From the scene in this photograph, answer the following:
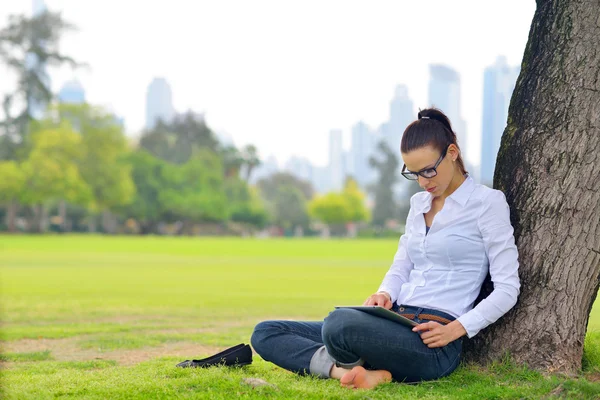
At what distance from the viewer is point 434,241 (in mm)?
4207

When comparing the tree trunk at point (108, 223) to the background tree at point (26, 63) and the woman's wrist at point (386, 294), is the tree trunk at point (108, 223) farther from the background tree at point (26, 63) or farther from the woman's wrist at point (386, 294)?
the woman's wrist at point (386, 294)

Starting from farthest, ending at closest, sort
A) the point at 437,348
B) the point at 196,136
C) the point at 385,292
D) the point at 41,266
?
the point at 196,136 → the point at 41,266 → the point at 385,292 → the point at 437,348

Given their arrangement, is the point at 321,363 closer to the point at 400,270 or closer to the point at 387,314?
the point at 387,314

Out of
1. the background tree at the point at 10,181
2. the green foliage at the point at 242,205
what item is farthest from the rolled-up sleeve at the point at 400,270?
the green foliage at the point at 242,205

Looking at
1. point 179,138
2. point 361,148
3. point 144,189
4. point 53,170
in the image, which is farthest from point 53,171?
point 361,148

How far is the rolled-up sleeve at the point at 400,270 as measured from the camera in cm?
449

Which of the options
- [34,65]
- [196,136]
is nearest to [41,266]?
[34,65]

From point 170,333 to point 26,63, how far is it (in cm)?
5905

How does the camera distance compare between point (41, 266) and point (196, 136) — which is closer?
point (41, 266)

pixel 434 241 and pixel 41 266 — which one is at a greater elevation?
pixel 434 241

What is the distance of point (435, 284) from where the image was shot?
4191 mm

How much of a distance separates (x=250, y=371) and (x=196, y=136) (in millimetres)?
90234

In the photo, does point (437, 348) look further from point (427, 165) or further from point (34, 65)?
point (34, 65)

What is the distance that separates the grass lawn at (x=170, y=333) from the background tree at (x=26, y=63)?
143ft
